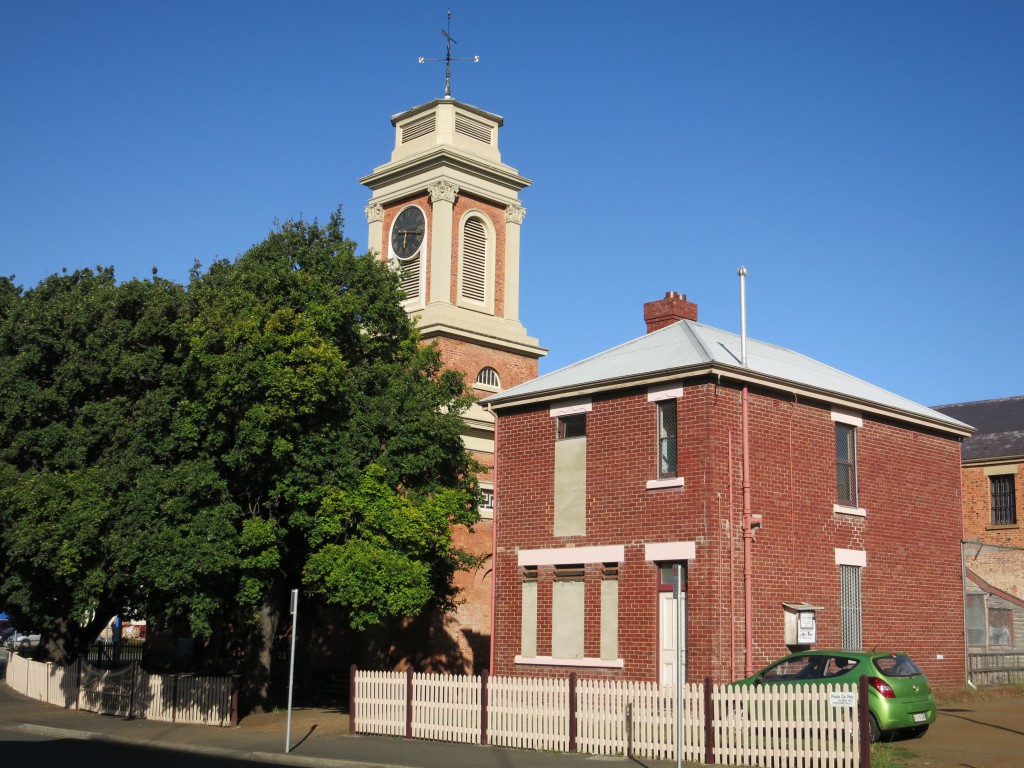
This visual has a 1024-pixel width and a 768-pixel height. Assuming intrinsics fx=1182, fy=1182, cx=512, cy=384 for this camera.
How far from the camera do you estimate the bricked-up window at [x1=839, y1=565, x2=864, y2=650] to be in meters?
25.1

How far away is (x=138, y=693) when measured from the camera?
28016 mm

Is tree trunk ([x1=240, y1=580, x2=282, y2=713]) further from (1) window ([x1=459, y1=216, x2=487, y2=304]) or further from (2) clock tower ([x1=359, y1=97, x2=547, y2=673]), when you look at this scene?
(1) window ([x1=459, y1=216, x2=487, y2=304])

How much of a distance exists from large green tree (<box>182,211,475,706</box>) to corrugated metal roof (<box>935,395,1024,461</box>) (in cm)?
2057

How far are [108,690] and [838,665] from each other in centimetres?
1847

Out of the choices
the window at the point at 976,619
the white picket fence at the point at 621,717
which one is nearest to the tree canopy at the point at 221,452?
the white picket fence at the point at 621,717

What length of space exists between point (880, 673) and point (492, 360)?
24.6 metres

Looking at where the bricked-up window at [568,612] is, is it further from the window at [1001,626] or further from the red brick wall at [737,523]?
the window at [1001,626]

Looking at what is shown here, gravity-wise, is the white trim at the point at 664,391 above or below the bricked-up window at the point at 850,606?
above

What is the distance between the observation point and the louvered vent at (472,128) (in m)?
43.9

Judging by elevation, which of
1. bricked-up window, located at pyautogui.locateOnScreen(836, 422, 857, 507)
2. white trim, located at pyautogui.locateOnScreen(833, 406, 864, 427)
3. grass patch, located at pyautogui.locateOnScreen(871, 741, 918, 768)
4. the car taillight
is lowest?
grass patch, located at pyautogui.locateOnScreen(871, 741, 918, 768)

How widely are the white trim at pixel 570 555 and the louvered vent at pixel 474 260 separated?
1817 centimetres

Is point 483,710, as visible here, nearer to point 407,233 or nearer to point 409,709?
point 409,709

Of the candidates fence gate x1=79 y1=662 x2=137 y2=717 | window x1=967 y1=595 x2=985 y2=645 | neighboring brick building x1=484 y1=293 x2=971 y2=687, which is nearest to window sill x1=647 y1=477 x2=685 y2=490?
neighboring brick building x1=484 y1=293 x2=971 y2=687

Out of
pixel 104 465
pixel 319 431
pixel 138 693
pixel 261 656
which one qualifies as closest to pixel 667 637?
pixel 319 431
